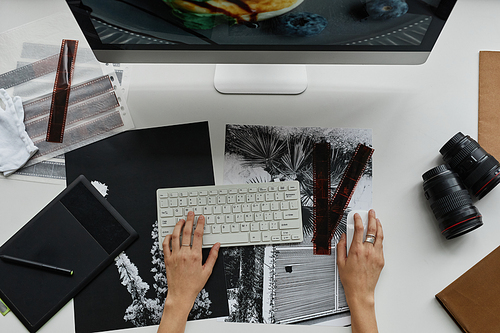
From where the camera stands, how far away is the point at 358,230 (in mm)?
719

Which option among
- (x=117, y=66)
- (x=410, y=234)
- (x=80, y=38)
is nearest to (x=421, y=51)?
(x=410, y=234)

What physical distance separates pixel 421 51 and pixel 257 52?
0.31 m

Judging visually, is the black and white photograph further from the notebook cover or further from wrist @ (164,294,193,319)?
the notebook cover

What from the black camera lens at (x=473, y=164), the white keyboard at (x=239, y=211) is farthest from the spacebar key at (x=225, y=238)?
the black camera lens at (x=473, y=164)

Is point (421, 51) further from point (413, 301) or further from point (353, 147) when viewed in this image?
point (413, 301)

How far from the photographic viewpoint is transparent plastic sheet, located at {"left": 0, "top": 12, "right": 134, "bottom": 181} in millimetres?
779

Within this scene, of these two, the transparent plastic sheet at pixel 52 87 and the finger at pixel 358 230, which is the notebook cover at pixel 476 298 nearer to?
the finger at pixel 358 230

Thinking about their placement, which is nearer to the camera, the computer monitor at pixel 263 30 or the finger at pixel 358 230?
the computer monitor at pixel 263 30

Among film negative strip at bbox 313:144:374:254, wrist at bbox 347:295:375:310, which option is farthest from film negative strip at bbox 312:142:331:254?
wrist at bbox 347:295:375:310

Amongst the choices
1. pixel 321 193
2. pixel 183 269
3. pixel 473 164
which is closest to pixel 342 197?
pixel 321 193

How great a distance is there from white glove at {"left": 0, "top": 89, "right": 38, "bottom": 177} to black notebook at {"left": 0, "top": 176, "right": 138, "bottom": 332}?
121 mm

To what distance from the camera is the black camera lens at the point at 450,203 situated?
678mm

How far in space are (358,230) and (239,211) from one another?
25cm

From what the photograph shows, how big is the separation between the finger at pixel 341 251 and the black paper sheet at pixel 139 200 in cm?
24
